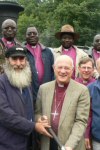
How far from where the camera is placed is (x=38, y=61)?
692cm

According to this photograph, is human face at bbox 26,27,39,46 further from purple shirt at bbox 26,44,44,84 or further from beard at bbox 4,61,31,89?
beard at bbox 4,61,31,89

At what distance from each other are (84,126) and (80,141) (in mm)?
208

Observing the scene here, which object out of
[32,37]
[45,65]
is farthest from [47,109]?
[32,37]

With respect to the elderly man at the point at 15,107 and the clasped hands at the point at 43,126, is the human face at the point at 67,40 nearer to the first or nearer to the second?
the elderly man at the point at 15,107

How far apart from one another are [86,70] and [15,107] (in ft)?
5.58

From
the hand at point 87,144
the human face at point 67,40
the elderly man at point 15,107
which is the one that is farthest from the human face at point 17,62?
the human face at point 67,40

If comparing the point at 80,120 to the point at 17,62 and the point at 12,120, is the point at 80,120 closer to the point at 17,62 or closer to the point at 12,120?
the point at 12,120

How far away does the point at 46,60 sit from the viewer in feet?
22.8

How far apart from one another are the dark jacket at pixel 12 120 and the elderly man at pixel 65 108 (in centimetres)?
25

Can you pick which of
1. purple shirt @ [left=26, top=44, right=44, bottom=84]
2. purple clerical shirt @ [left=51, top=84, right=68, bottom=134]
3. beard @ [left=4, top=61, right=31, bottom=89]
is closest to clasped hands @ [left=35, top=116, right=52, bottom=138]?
purple clerical shirt @ [left=51, top=84, right=68, bottom=134]

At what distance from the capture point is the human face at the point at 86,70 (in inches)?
238

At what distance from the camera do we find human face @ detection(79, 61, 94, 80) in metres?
6.04

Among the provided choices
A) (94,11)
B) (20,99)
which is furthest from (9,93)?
(94,11)

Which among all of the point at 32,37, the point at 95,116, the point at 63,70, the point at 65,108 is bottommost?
the point at 95,116
